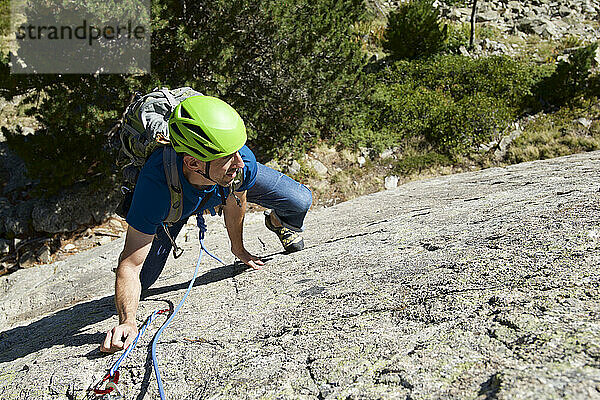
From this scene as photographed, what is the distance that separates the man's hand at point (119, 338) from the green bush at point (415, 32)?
14.6 metres

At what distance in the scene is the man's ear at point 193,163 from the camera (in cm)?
291

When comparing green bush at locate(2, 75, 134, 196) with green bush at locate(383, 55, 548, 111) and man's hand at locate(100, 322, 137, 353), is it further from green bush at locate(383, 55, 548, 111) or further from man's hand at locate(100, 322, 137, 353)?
green bush at locate(383, 55, 548, 111)

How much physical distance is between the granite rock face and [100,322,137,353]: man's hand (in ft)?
0.22

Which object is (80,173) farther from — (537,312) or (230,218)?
(537,312)

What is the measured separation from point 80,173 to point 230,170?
657 cm

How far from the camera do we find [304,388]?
81.3 inches

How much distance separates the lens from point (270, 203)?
4.08m

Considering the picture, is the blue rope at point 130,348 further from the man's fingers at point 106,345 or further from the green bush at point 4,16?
the green bush at point 4,16

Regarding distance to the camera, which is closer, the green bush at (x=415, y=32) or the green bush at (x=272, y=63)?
the green bush at (x=272, y=63)

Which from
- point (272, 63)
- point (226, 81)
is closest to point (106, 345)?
point (226, 81)

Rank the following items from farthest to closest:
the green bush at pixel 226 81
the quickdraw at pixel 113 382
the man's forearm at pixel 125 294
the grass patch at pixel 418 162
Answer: the grass patch at pixel 418 162, the green bush at pixel 226 81, the man's forearm at pixel 125 294, the quickdraw at pixel 113 382

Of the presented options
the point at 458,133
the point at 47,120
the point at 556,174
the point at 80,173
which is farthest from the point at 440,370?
the point at 458,133

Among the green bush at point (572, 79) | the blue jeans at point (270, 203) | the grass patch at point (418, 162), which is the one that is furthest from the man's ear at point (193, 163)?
the green bush at point (572, 79)

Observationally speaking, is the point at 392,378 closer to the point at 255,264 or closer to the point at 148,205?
the point at 148,205
